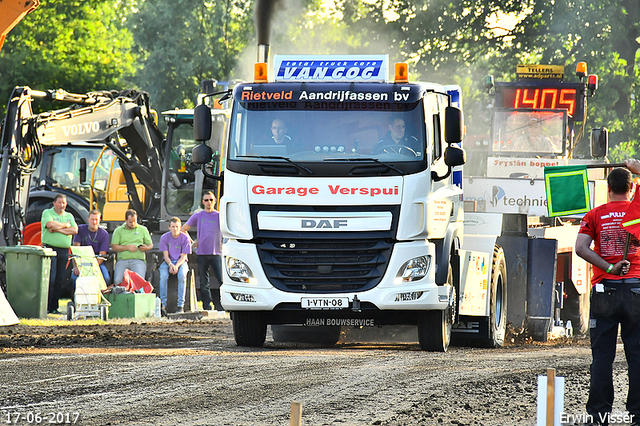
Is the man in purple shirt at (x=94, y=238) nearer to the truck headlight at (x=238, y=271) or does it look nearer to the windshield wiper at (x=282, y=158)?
the truck headlight at (x=238, y=271)

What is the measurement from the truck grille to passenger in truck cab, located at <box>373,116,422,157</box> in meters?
0.96

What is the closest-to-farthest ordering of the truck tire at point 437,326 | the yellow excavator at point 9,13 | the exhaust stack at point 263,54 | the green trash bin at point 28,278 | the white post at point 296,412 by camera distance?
the white post at point 296,412 < the truck tire at point 437,326 < the exhaust stack at point 263,54 < the yellow excavator at point 9,13 < the green trash bin at point 28,278

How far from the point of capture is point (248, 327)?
39.2 feet

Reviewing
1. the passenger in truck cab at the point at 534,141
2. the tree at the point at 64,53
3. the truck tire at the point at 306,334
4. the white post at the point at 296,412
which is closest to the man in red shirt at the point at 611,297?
the white post at the point at 296,412

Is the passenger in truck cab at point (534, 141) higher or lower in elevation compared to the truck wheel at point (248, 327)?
higher

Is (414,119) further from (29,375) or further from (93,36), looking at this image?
(93,36)

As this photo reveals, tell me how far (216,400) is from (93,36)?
38494 millimetres

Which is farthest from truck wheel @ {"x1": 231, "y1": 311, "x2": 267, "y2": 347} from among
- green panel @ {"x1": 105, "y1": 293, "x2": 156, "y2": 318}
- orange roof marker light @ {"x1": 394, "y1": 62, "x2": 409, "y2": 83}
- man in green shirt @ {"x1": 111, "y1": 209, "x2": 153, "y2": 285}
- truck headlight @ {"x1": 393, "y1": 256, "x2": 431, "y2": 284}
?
man in green shirt @ {"x1": 111, "y1": 209, "x2": 153, "y2": 285}

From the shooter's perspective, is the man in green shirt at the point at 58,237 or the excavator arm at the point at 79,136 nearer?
the excavator arm at the point at 79,136

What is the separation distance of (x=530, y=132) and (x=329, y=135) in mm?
14600

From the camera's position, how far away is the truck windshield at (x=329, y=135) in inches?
436

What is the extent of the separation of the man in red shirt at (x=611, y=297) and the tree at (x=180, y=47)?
3628 cm

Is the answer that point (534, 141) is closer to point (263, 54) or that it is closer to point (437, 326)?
point (263, 54)

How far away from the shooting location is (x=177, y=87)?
142 feet
